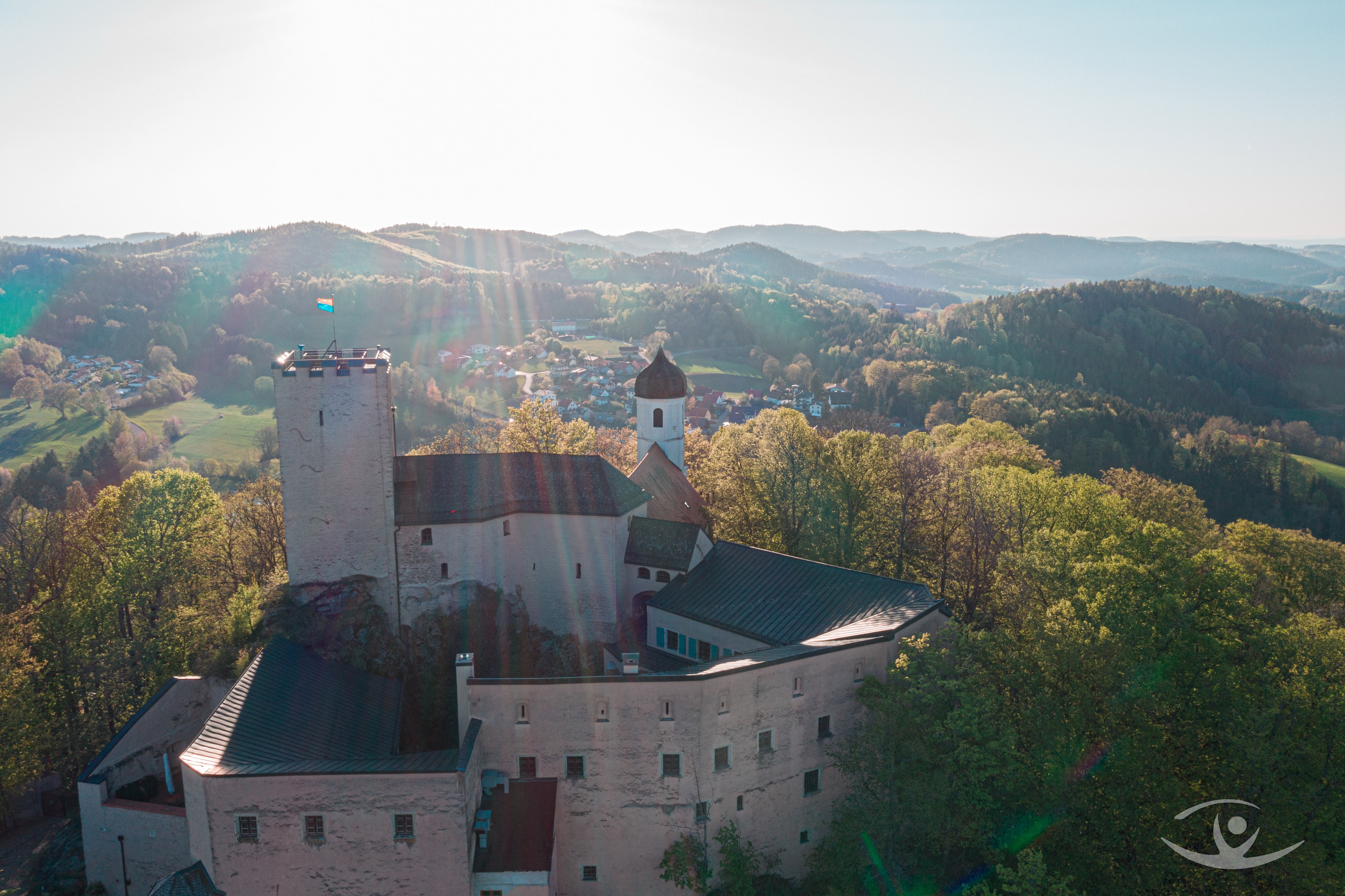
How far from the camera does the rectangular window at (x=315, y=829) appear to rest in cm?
2697

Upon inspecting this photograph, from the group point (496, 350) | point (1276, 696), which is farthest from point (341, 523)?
point (496, 350)

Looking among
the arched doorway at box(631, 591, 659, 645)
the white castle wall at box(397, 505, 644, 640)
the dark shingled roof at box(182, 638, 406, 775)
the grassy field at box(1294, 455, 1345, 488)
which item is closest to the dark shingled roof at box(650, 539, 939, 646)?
the arched doorway at box(631, 591, 659, 645)

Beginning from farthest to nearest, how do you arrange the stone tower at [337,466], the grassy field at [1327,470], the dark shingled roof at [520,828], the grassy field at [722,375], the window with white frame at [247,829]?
1. the grassy field at [722,375]
2. the grassy field at [1327,470]
3. the stone tower at [337,466]
4. the dark shingled roof at [520,828]
5. the window with white frame at [247,829]

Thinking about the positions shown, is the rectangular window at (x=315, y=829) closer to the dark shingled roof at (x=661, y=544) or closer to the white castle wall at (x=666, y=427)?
the dark shingled roof at (x=661, y=544)

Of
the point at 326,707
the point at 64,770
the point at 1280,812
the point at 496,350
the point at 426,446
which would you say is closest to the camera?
the point at 1280,812

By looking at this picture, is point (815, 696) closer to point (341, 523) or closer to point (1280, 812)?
point (1280, 812)

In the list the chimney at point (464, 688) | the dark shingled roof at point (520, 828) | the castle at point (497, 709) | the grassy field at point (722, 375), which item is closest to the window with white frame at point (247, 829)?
the castle at point (497, 709)

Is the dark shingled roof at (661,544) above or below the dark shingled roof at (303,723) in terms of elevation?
above

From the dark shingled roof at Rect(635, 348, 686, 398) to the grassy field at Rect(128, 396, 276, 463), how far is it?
72635 mm

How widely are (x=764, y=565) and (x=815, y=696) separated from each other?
873cm

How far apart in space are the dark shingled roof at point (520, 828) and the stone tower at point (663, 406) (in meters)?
26.4

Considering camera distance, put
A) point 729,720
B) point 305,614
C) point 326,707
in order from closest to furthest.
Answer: point 729,720
point 326,707
point 305,614

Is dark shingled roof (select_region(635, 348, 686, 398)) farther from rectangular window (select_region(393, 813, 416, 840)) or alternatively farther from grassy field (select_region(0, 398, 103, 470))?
grassy field (select_region(0, 398, 103, 470))

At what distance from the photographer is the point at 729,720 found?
98.8 feet
